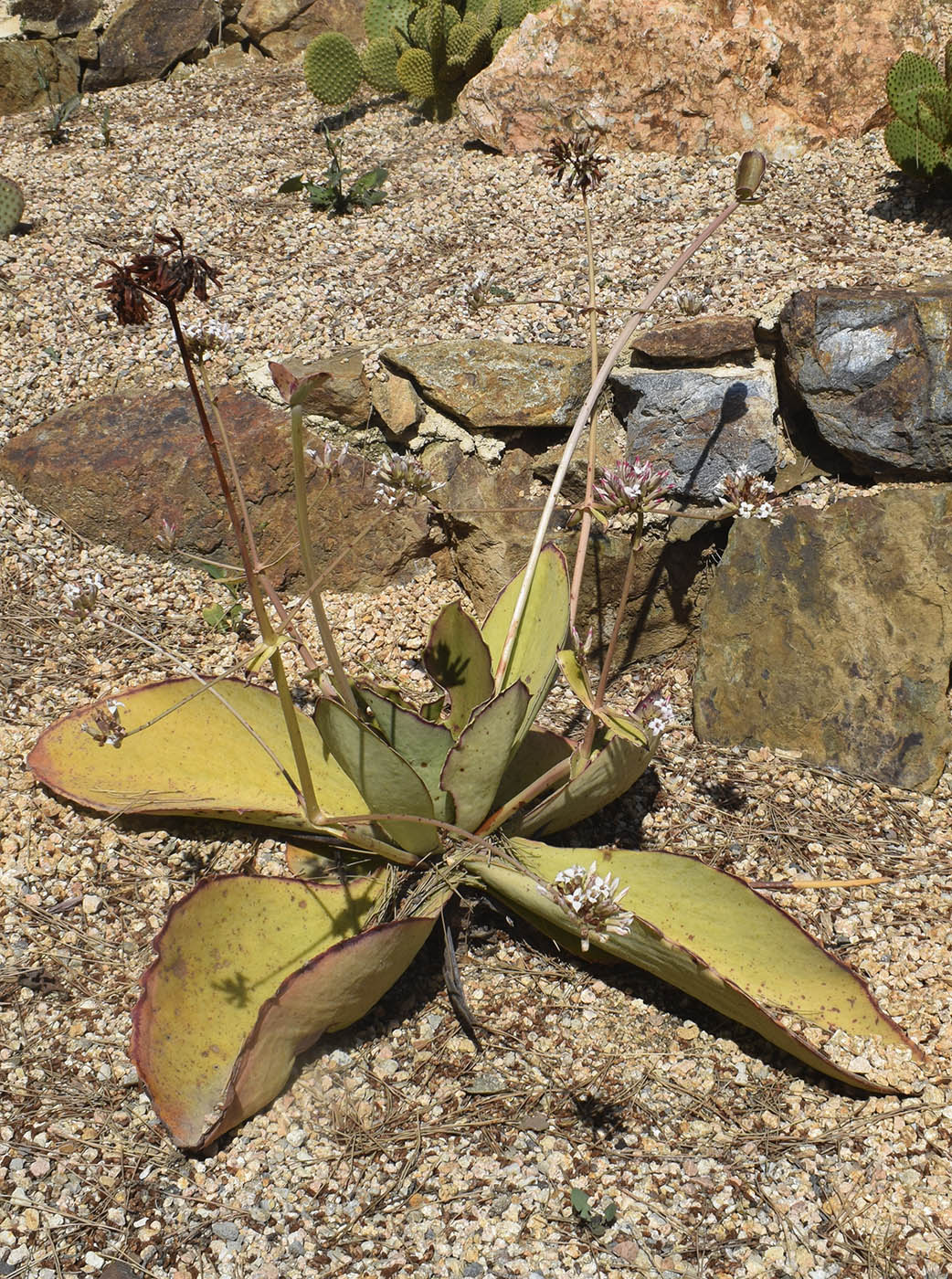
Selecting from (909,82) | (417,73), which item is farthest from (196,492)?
(417,73)

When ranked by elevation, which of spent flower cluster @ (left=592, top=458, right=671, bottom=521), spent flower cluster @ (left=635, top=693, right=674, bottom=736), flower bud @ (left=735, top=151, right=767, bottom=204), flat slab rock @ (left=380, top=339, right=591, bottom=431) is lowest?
spent flower cluster @ (left=635, top=693, right=674, bottom=736)

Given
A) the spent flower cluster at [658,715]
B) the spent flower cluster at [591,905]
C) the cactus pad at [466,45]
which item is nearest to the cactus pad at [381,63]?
the cactus pad at [466,45]

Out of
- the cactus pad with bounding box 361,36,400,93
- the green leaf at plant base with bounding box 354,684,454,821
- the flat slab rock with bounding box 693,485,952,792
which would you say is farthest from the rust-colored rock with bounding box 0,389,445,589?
the cactus pad with bounding box 361,36,400,93

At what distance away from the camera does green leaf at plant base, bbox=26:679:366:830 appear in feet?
7.16

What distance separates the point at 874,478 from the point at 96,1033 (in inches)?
97.3

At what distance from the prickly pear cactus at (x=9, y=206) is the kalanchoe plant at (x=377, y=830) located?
2677mm

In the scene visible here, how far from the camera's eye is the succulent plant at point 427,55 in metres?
4.84

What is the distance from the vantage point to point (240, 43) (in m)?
6.06

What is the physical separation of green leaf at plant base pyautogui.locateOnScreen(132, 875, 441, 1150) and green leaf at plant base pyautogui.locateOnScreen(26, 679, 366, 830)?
0.78ft

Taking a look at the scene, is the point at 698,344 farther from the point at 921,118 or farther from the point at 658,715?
the point at 658,715

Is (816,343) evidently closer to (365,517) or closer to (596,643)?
(596,643)

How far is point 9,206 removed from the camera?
3998 mm

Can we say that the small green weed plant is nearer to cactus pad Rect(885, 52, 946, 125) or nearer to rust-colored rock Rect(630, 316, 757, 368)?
rust-colored rock Rect(630, 316, 757, 368)

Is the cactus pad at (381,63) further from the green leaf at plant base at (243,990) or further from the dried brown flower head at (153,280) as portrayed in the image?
→ the green leaf at plant base at (243,990)
